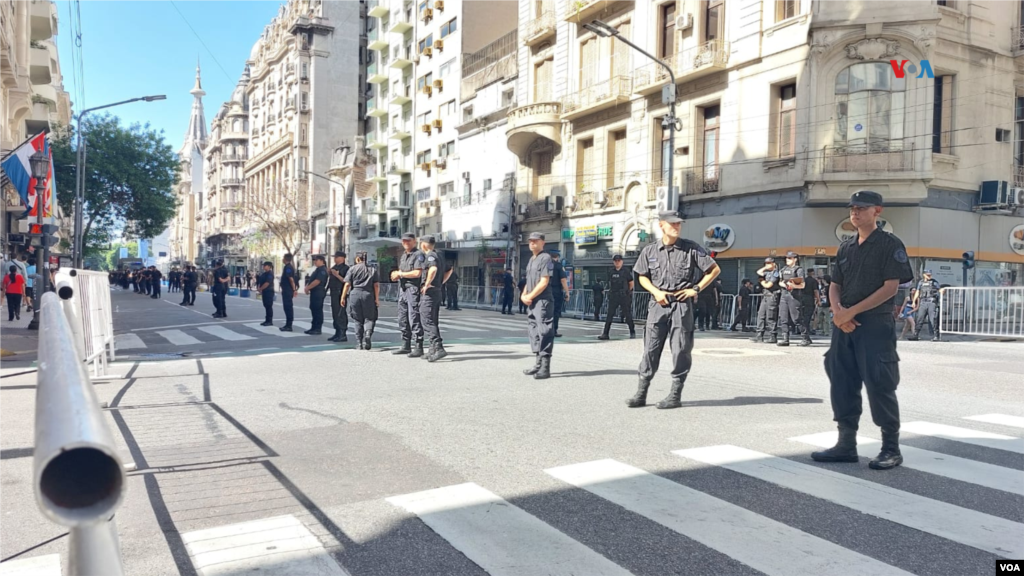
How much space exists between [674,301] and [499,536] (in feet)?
13.2

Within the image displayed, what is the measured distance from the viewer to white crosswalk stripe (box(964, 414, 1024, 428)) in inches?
260

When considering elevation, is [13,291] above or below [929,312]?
above

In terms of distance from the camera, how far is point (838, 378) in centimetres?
525

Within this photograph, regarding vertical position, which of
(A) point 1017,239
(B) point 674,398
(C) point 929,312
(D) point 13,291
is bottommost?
(B) point 674,398

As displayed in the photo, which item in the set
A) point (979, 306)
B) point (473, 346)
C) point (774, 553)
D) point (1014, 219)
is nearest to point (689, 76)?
point (1014, 219)

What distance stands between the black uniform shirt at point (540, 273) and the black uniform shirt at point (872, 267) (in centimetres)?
460

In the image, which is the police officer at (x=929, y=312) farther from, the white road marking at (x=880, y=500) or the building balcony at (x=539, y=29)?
the building balcony at (x=539, y=29)

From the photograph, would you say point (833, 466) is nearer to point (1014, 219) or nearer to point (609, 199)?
point (1014, 219)

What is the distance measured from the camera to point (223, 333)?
1628cm

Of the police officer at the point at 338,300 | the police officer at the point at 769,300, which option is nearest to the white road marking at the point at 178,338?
the police officer at the point at 338,300

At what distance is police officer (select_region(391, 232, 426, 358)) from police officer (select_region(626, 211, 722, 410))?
4761 mm


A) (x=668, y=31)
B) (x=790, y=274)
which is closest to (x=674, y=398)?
(x=790, y=274)

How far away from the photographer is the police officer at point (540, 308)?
30.7 feet

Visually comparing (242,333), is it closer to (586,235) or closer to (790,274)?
(790,274)
